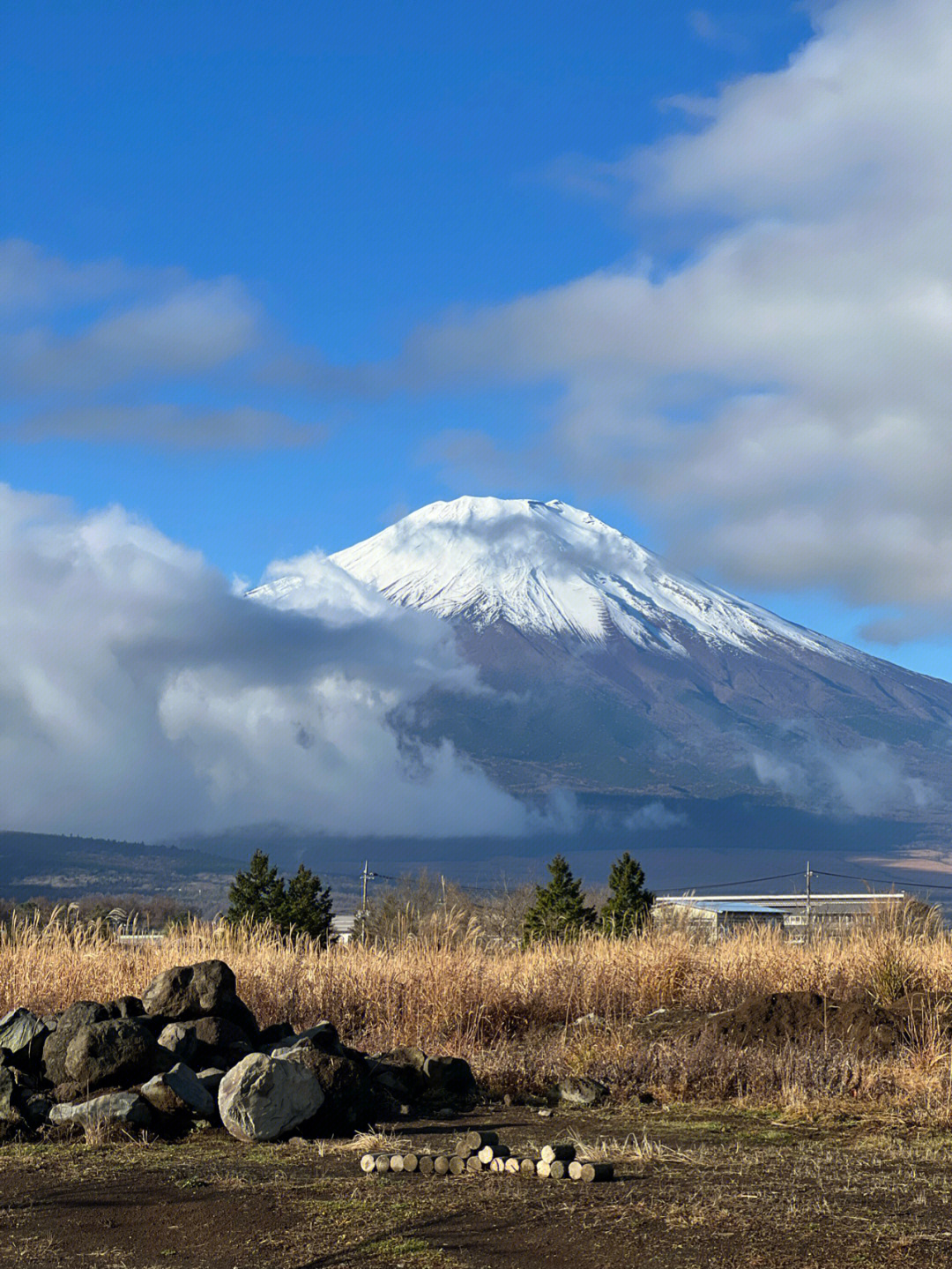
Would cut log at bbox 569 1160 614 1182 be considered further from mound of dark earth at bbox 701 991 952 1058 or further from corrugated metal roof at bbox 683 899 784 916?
corrugated metal roof at bbox 683 899 784 916

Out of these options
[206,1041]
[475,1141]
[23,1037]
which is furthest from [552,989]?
[475,1141]

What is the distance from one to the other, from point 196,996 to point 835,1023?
18.8 feet

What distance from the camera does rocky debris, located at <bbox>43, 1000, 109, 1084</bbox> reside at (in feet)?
36.0

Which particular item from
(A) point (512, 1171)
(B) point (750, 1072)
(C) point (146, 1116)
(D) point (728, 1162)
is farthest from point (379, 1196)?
(B) point (750, 1072)

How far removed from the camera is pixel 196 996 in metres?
12.4

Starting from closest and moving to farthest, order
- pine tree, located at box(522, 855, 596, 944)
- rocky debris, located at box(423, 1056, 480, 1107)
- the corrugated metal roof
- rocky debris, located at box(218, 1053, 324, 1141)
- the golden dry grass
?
1. rocky debris, located at box(218, 1053, 324, 1141)
2. rocky debris, located at box(423, 1056, 480, 1107)
3. the golden dry grass
4. pine tree, located at box(522, 855, 596, 944)
5. the corrugated metal roof

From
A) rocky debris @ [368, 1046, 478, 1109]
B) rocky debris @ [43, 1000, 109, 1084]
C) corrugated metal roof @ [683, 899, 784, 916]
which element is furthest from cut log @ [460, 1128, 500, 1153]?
corrugated metal roof @ [683, 899, 784, 916]

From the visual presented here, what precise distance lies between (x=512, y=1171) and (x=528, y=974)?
7021 millimetres

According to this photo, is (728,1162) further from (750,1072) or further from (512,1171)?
(750,1072)

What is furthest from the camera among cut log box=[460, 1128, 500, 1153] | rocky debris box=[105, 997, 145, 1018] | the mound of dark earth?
the mound of dark earth

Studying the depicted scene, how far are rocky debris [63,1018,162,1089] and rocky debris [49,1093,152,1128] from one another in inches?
20.3

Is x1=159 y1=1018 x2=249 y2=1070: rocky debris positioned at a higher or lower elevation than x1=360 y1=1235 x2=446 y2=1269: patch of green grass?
higher

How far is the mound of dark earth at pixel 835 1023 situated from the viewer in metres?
12.1

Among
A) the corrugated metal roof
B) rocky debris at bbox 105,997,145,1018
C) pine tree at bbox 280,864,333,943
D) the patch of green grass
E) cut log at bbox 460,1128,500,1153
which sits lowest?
the corrugated metal roof
